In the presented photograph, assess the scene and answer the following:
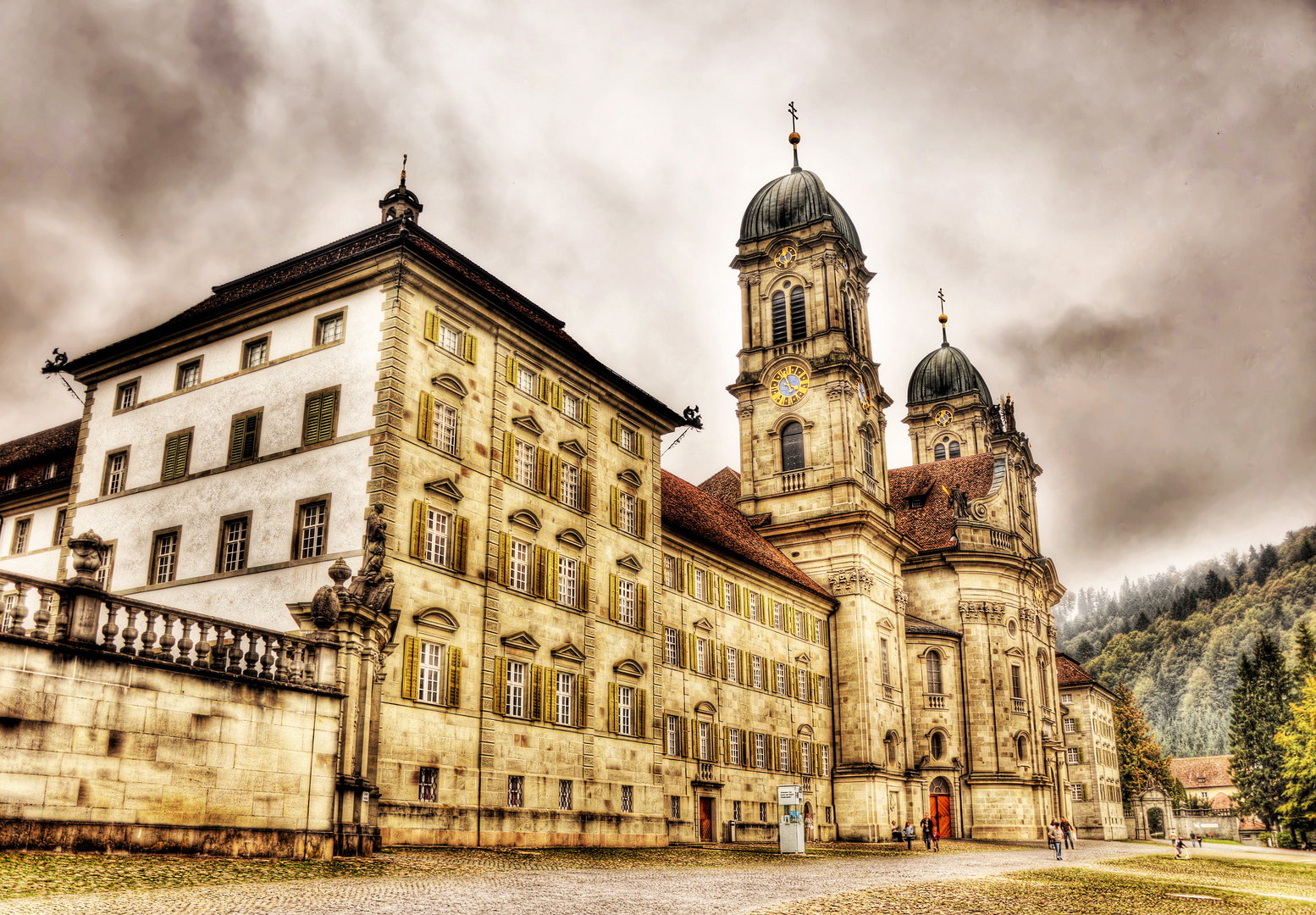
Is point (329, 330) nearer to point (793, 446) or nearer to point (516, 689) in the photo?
point (516, 689)

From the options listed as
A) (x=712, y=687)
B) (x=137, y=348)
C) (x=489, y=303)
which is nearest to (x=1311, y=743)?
(x=712, y=687)

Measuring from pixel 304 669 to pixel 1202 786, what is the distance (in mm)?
179403

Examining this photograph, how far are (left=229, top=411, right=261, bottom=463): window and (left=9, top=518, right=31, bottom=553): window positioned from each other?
52.9 ft

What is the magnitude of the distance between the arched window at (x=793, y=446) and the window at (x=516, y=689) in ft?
117

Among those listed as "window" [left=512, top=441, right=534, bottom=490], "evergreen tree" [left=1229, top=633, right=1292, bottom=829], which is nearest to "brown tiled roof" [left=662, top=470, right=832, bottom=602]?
"window" [left=512, top=441, right=534, bottom=490]

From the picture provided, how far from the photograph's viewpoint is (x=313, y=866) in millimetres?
18250

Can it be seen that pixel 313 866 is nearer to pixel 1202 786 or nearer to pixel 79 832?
pixel 79 832

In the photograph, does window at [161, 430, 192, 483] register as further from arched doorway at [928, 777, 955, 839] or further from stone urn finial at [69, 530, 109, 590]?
arched doorway at [928, 777, 955, 839]

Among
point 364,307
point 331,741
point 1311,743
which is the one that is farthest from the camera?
point 1311,743

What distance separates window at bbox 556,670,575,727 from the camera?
3409 centimetres

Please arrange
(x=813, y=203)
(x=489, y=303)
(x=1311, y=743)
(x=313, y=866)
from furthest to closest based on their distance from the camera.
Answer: (x=813, y=203) → (x=1311, y=743) → (x=489, y=303) → (x=313, y=866)

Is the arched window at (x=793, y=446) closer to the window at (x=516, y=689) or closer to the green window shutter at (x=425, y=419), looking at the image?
the window at (x=516, y=689)

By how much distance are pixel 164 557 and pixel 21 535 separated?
585 inches

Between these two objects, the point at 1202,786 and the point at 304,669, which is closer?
the point at 304,669
